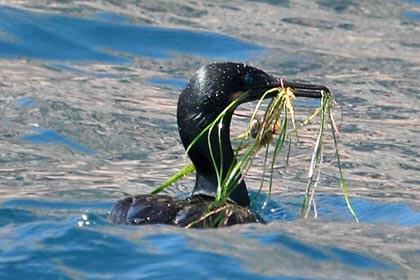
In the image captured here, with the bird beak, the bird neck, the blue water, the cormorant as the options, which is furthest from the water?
the bird beak

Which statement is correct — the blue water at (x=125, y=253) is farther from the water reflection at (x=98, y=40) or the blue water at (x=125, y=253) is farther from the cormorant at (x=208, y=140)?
the water reflection at (x=98, y=40)

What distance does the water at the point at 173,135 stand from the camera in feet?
22.2

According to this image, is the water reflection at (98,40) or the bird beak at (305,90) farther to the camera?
the water reflection at (98,40)

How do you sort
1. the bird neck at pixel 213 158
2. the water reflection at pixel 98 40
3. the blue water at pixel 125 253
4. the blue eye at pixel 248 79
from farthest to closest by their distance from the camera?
the water reflection at pixel 98 40
the blue eye at pixel 248 79
the bird neck at pixel 213 158
the blue water at pixel 125 253

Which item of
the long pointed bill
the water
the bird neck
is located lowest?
the water

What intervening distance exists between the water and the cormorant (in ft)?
0.48

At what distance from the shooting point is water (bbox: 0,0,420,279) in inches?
266

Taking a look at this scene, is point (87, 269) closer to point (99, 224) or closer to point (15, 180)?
point (99, 224)

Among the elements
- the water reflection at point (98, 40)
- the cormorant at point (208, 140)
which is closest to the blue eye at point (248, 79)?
the cormorant at point (208, 140)

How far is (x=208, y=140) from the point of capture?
24.2ft

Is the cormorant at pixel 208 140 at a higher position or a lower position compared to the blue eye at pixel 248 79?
lower

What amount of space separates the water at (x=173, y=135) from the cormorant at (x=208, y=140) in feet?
→ 0.48

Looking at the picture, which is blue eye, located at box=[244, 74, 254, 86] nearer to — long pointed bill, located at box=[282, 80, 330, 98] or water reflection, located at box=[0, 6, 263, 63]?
long pointed bill, located at box=[282, 80, 330, 98]

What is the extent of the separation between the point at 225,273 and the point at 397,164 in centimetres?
403
